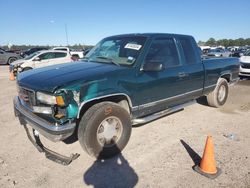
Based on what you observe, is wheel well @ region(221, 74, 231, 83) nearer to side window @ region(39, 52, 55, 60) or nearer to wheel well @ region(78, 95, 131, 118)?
wheel well @ region(78, 95, 131, 118)

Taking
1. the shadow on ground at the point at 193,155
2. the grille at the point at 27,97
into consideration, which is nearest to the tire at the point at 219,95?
the shadow on ground at the point at 193,155

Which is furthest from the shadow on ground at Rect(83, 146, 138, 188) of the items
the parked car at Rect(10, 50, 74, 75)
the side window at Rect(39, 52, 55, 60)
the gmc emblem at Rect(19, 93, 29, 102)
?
the side window at Rect(39, 52, 55, 60)

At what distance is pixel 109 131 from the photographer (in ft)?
12.5

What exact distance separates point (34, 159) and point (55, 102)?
1182 millimetres

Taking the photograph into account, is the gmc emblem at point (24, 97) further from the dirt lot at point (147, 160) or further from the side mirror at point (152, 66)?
the side mirror at point (152, 66)

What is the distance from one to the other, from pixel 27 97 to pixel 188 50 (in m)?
3.50

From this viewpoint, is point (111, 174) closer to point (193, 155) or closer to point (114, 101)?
point (114, 101)

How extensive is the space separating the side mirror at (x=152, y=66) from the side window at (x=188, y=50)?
138 cm

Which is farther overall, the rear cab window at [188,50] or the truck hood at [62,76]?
the rear cab window at [188,50]

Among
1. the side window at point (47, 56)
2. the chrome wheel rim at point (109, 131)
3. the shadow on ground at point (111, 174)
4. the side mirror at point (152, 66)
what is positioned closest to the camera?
the shadow on ground at point (111, 174)

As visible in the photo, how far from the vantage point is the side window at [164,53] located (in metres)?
4.39

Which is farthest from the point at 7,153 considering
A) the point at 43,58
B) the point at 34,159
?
the point at 43,58

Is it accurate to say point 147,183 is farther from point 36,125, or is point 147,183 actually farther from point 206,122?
point 206,122

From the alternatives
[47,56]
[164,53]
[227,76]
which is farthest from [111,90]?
[47,56]
